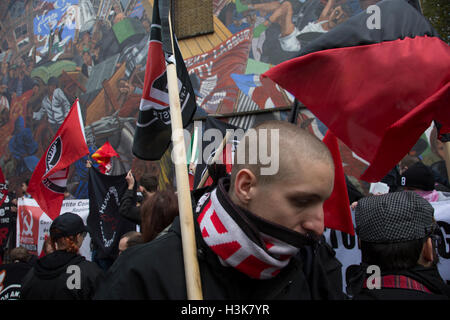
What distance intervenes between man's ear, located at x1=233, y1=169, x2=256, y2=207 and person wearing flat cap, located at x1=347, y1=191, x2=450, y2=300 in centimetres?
64

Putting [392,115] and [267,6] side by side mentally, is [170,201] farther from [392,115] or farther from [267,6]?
[267,6]

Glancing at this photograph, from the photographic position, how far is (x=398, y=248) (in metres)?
1.33

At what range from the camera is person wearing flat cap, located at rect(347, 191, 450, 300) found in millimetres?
1260

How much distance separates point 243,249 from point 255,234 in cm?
6

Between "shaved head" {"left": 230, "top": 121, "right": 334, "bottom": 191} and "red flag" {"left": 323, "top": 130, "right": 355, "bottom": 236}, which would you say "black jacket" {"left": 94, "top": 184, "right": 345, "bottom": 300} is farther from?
"red flag" {"left": 323, "top": 130, "right": 355, "bottom": 236}

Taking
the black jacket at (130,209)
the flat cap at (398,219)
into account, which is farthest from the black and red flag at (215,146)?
the flat cap at (398,219)

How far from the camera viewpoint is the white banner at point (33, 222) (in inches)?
202

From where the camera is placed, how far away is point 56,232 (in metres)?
2.27

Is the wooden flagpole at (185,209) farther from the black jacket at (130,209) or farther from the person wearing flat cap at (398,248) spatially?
the black jacket at (130,209)

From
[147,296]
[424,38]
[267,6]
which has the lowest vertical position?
[147,296]
